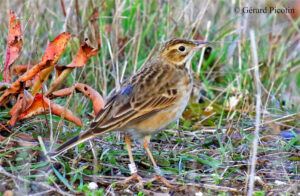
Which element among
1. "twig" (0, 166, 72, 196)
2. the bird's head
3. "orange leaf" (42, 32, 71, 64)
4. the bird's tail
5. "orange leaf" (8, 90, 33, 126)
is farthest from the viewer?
the bird's head

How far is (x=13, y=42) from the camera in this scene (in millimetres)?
5508

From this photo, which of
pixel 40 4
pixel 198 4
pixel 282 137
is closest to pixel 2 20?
pixel 40 4

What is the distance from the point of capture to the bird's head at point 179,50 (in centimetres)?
602

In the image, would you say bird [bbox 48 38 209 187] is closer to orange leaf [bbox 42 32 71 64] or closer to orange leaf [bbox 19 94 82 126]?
orange leaf [bbox 19 94 82 126]

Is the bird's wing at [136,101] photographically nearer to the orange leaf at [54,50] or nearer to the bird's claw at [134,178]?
the bird's claw at [134,178]

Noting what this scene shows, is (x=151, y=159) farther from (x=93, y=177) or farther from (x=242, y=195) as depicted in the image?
(x=242, y=195)

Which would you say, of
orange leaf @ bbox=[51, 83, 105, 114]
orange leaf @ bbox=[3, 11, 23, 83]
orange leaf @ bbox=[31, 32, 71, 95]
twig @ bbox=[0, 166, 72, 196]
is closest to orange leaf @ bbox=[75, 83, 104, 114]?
orange leaf @ bbox=[51, 83, 105, 114]

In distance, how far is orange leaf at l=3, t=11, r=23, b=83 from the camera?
5.45 meters

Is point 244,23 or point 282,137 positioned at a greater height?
point 244,23

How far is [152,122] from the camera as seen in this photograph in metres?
5.28

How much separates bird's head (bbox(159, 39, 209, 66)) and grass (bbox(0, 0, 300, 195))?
850 mm

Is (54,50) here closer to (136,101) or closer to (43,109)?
(43,109)

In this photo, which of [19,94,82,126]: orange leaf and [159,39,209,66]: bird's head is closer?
[19,94,82,126]: orange leaf

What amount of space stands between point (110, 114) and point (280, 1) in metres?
4.97
